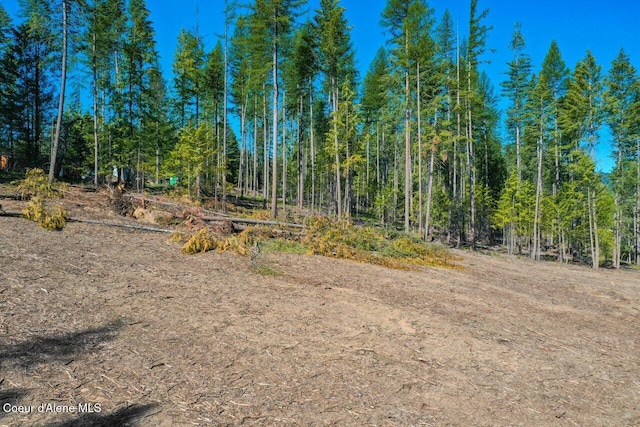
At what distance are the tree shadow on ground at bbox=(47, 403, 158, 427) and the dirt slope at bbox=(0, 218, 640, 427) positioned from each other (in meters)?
0.01

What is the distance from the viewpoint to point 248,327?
194 inches

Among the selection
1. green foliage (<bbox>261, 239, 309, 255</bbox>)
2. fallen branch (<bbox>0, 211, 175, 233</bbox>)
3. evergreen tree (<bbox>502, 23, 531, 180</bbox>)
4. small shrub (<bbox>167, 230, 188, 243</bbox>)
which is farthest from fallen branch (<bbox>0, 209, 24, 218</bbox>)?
evergreen tree (<bbox>502, 23, 531, 180</bbox>)

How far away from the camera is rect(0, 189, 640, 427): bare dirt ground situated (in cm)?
323

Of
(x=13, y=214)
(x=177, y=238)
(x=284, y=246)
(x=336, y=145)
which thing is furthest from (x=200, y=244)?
(x=336, y=145)

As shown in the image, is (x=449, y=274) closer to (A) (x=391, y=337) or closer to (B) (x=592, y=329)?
(B) (x=592, y=329)

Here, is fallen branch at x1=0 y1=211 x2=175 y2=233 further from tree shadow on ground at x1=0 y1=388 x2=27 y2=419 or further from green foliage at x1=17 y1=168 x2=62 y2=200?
tree shadow on ground at x1=0 y1=388 x2=27 y2=419

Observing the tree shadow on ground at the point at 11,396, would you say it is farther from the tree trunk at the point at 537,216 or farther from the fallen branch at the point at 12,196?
the tree trunk at the point at 537,216

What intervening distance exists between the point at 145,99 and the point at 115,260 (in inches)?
771

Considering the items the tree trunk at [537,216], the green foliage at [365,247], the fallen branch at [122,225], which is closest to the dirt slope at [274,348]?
the fallen branch at [122,225]

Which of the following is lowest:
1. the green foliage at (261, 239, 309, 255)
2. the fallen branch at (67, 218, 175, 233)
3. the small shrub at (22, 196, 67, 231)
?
the green foliage at (261, 239, 309, 255)

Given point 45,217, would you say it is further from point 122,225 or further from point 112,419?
point 112,419

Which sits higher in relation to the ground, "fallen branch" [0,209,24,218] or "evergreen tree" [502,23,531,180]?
"evergreen tree" [502,23,531,180]

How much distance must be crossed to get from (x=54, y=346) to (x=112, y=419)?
1.52 meters

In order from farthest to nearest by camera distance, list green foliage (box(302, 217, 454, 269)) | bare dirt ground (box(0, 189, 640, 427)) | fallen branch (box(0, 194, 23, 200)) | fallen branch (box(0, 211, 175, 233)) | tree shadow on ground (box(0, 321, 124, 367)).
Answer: fallen branch (box(0, 194, 23, 200)) < green foliage (box(302, 217, 454, 269)) < fallen branch (box(0, 211, 175, 233)) < tree shadow on ground (box(0, 321, 124, 367)) < bare dirt ground (box(0, 189, 640, 427))
